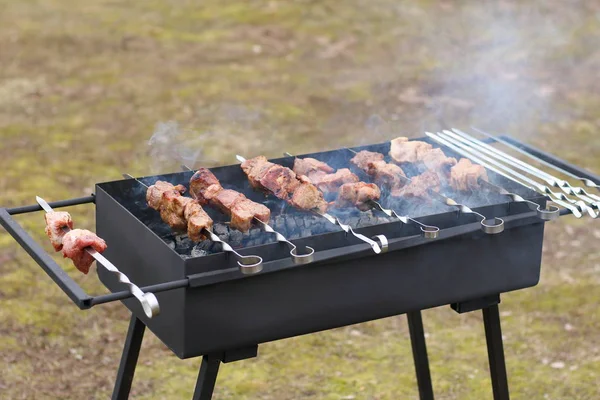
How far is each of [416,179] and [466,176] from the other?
7.0 inches

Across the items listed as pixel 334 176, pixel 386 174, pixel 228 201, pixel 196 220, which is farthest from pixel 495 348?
pixel 196 220

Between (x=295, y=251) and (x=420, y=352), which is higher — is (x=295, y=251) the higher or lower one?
the higher one

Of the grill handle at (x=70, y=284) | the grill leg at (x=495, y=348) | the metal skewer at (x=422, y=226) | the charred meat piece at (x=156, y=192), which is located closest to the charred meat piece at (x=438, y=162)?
the metal skewer at (x=422, y=226)

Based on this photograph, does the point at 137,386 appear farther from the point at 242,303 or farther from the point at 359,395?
the point at 242,303

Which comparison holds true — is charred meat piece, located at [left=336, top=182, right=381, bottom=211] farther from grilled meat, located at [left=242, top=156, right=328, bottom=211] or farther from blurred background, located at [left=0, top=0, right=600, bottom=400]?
blurred background, located at [left=0, top=0, right=600, bottom=400]

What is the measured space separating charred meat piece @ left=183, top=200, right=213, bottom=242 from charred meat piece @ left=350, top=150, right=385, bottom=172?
2.53 ft

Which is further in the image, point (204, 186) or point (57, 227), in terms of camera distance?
point (204, 186)

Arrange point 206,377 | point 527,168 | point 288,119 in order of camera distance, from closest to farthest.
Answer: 1. point 206,377
2. point 527,168
3. point 288,119

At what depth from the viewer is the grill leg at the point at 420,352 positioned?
13.3 ft

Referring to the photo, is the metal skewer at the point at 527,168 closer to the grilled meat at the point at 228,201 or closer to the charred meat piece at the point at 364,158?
the charred meat piece at the point at 364,158

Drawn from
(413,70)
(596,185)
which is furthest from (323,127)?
(596,185)

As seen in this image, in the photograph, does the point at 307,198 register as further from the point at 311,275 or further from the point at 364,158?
the point at 364,158

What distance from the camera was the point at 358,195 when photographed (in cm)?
321

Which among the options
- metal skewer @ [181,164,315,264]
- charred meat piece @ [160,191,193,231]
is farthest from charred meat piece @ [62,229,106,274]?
metal skewer @ [181,164,315,264]
